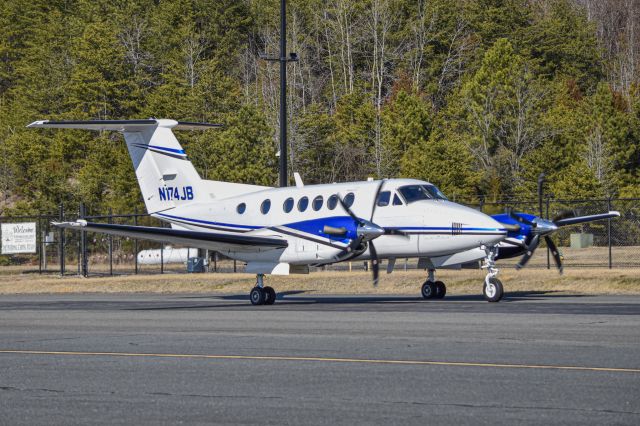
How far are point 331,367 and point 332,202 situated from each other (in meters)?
13.7

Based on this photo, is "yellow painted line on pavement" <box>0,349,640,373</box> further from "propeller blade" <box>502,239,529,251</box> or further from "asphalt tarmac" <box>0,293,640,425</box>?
"propeller blade" <box>502,239,529,251</box>

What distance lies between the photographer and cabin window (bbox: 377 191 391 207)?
84.8 ft

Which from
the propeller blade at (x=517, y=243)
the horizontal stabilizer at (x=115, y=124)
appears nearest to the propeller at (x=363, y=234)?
the propeller blade at (x=517, y=243)

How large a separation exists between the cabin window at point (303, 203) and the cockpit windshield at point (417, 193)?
8.78 feet

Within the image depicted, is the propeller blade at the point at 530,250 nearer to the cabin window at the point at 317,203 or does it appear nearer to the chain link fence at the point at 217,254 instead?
the cabin window at the point at 317,203

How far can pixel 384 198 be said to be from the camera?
25906 mm

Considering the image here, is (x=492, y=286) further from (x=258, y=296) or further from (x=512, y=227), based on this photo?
(x=258, y=296)

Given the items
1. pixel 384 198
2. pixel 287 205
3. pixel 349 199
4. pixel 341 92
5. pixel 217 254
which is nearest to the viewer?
pixel 384 198

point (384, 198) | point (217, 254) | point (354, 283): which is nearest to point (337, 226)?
point (384, 198)

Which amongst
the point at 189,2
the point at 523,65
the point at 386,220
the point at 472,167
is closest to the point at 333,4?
the point at 189,2

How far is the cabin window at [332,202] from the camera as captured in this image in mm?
26266

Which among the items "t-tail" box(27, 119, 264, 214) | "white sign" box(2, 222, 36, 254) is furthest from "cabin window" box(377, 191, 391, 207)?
"white sign" box(2, 222, 36, 254)

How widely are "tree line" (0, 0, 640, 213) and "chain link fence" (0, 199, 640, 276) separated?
189 inches

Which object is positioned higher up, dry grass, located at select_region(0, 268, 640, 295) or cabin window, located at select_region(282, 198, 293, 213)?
cabin window, located at select_region(282, 198, 293, 213)
